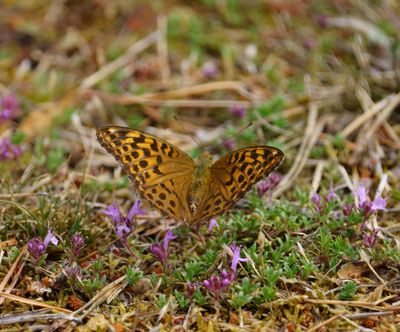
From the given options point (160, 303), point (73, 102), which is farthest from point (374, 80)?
point (160, 303)

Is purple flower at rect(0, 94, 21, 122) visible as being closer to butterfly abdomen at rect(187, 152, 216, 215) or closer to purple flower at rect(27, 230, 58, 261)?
purple flower at rect(27, 230, 58, 261)

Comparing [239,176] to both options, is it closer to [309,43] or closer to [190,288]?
[190,288]

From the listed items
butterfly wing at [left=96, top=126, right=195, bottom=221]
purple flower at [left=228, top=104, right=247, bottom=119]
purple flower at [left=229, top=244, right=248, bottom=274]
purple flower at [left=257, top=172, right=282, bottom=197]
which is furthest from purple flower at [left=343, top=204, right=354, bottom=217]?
purple flower at [left=228, top=104, right=247, bottom=119]

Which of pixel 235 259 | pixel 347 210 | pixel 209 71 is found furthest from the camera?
pixel 209 71

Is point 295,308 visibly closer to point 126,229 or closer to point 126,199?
point 126,229

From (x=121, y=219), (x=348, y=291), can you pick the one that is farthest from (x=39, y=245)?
(x=348, y=291)

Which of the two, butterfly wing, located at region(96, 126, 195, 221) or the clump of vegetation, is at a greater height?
butterfly wing, located at region(96, 126, 195, 221)
